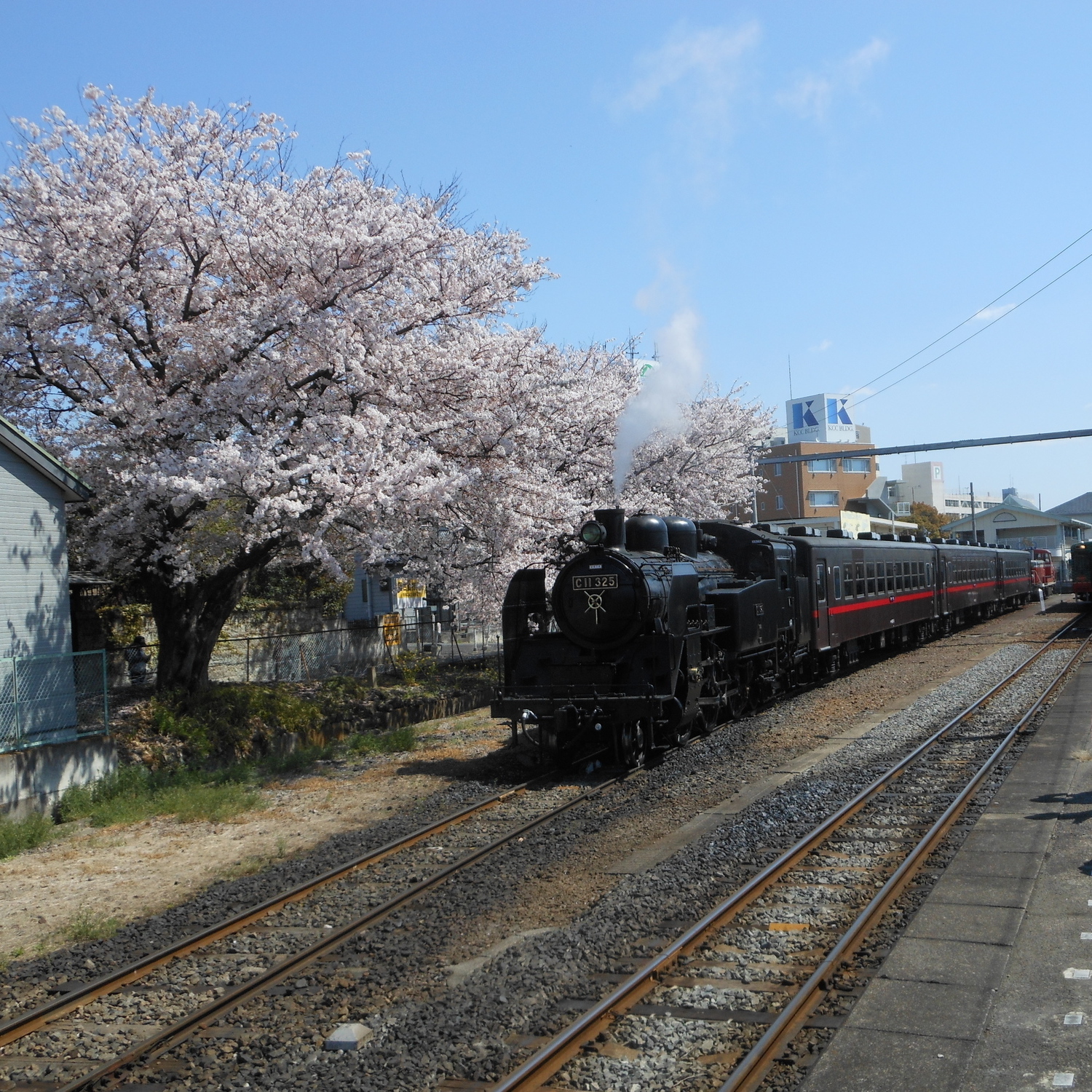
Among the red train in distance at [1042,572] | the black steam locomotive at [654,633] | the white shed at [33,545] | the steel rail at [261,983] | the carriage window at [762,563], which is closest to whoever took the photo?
the steel rail at [261,983]

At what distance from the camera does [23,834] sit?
10.4 m

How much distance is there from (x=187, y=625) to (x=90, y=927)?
948 cm

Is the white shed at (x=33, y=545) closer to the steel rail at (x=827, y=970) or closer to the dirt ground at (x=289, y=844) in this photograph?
the dirt ground at (x=289, y=844)

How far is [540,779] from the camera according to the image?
12.0 m

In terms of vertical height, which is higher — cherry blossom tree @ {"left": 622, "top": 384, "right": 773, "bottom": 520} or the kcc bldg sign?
the kcc bldg sign

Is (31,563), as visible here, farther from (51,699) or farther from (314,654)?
(314,654)

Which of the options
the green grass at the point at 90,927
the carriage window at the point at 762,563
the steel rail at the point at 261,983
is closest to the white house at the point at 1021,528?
the carriage window at the point at 762,563

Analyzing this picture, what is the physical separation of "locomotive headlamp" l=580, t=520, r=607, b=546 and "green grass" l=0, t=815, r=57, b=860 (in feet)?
23.2

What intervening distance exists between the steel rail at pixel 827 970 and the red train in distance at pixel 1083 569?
102 feet

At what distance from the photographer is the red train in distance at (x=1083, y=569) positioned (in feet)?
121

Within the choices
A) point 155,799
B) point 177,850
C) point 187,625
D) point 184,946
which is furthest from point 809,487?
point 184,946

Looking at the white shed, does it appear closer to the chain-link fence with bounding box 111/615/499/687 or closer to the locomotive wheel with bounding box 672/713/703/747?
the chain-link fence with bounding box 111/615/499/687

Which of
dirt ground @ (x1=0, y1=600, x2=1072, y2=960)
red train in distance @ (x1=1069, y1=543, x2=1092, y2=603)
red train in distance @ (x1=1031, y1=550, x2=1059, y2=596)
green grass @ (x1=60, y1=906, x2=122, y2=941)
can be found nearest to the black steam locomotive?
dirt ground @ (x1=0, y1=600, x2=1072, y2=960)

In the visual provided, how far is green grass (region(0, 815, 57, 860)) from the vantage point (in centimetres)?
1016
